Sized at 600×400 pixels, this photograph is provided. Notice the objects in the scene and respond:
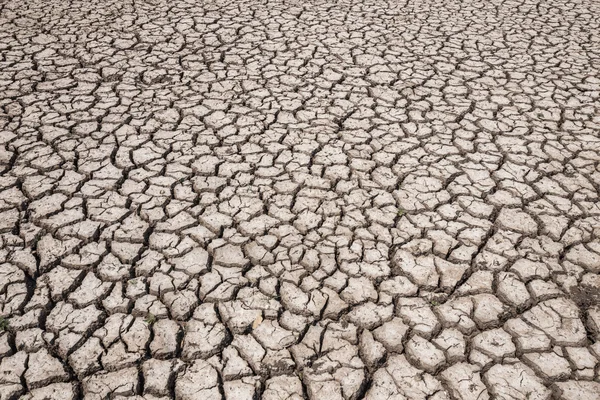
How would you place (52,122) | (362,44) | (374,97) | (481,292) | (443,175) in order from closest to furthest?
(481,292)
(443,175)
(52,122)
(374,97)
(362,44)

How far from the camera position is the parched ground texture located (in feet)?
6.14

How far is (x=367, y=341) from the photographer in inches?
77.4

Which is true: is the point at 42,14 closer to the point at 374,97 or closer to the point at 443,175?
the point at 374,97

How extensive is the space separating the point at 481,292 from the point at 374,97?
1.87 metres

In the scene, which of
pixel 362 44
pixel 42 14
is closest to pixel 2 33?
pixel 42 14

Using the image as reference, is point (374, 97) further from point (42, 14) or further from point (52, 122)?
point (42, 14)

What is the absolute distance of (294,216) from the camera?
8.42 feet

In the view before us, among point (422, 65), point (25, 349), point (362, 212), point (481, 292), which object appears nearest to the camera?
point (25, 349)

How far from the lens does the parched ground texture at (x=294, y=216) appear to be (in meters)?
1.87

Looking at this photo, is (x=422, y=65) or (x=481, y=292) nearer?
(x=481, y=292)

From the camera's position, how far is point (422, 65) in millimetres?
4105

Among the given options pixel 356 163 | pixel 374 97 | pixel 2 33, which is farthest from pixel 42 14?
pixel 356 163

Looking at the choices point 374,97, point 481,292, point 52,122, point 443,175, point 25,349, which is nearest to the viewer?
point 25,349

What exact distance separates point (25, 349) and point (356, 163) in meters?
1.90
